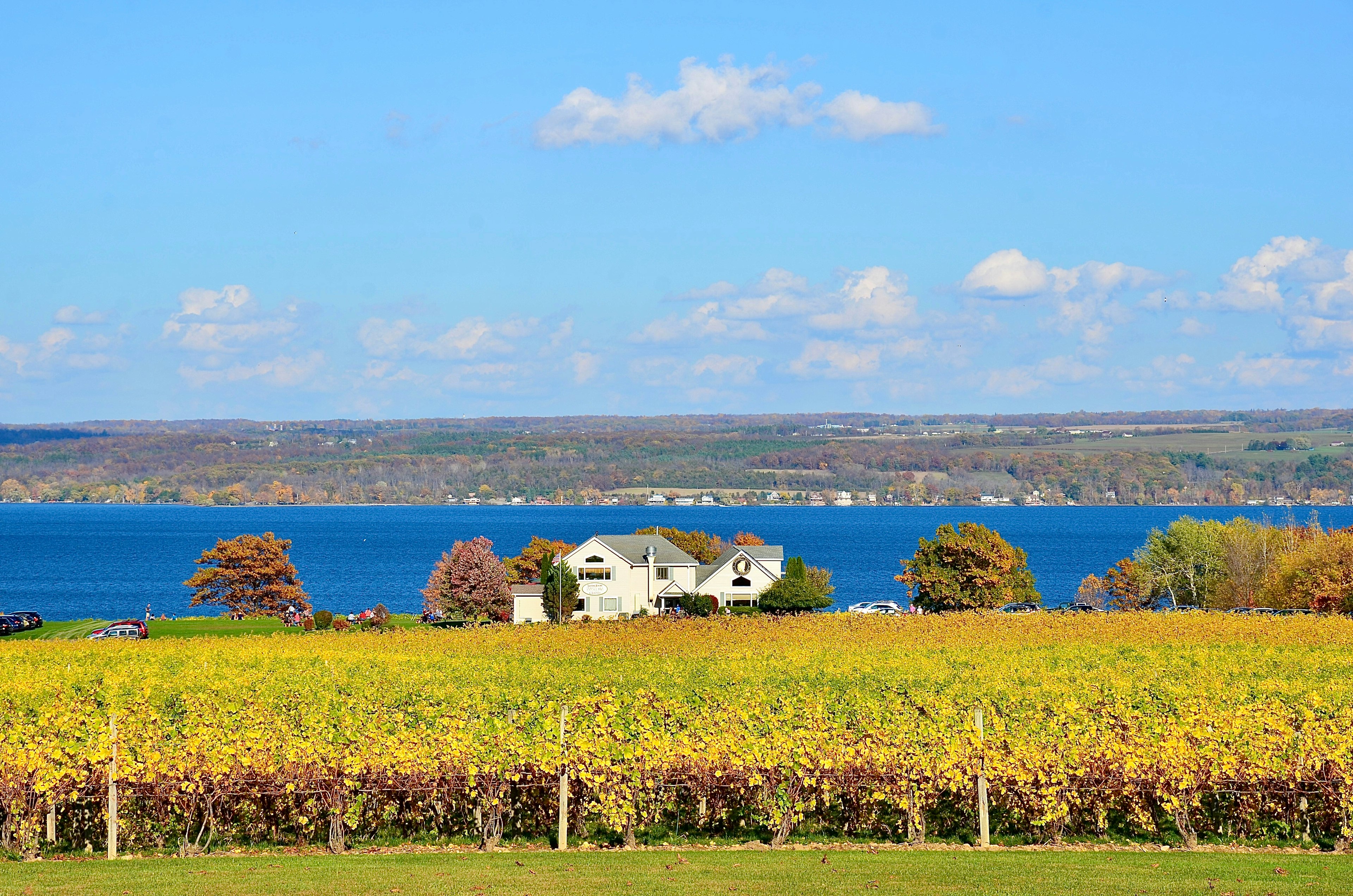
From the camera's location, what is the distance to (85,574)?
138750 millimetres

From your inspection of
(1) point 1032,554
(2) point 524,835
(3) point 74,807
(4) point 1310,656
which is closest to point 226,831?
(3) point 74,807

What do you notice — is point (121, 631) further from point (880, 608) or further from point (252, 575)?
point (880, 608)

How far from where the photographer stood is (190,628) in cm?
6234

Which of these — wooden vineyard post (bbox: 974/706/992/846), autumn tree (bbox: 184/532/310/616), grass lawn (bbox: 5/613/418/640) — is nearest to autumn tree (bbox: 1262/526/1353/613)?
grass lawn (bbox: 5/613/418/640)

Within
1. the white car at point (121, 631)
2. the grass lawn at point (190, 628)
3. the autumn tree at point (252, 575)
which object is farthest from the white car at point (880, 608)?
the white car at point (121, 631)

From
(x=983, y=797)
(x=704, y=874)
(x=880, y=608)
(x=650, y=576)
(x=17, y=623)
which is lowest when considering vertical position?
(x=880, y=608)

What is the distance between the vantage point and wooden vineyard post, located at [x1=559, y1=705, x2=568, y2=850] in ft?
54.9

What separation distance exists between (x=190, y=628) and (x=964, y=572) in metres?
41.7

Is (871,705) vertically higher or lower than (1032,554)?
higher

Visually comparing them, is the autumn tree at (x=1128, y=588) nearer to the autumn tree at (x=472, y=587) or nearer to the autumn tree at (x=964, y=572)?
the autumn tree at (x=964, y=572)

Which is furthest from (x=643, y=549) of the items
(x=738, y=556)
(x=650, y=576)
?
(x=738, y=556)

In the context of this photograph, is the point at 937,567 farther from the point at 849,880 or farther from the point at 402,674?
the point at 849,880

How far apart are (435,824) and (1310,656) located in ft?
76.6

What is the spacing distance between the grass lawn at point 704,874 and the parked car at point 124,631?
136 feet
